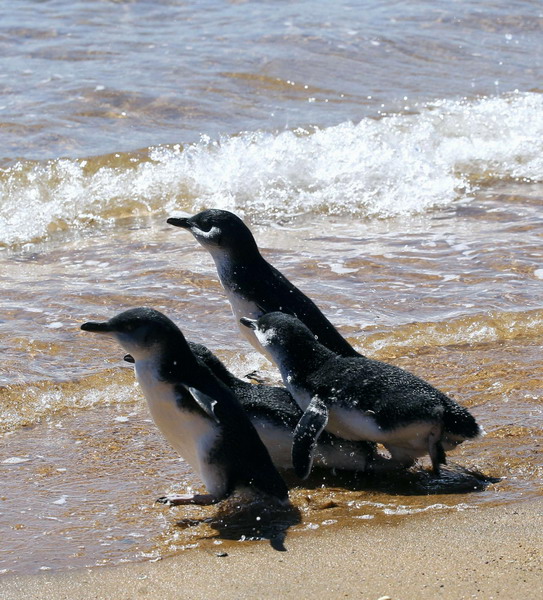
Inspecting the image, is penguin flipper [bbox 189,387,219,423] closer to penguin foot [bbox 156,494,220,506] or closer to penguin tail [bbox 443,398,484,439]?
penguin foot [bbox 156,494,220,506]

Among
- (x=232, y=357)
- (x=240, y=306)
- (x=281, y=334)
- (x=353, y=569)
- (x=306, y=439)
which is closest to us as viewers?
(x=353, y=569)

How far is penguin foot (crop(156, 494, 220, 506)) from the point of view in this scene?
437 centimetres

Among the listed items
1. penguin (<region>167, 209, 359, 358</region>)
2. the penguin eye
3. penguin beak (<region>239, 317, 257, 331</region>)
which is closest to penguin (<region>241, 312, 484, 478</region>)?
penguin beak (<region>239, 317, 257, 331</region>)

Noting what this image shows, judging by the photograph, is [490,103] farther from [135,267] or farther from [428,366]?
[428,366]

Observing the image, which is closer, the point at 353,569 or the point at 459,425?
the point at 353,569

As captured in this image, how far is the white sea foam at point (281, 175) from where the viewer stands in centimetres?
1084

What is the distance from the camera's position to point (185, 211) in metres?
11.1

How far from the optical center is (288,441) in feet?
16.0

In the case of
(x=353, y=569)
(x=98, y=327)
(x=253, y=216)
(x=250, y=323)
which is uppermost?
(x=98, y=327)

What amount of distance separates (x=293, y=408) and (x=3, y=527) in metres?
1.42

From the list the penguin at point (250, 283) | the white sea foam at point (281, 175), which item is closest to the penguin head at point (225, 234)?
the penguin at point (250, 283)

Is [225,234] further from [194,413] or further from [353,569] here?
[353,569]

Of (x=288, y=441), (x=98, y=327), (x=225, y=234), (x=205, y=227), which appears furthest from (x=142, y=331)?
(x=205, y=227)

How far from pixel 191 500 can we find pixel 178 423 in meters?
0.33
